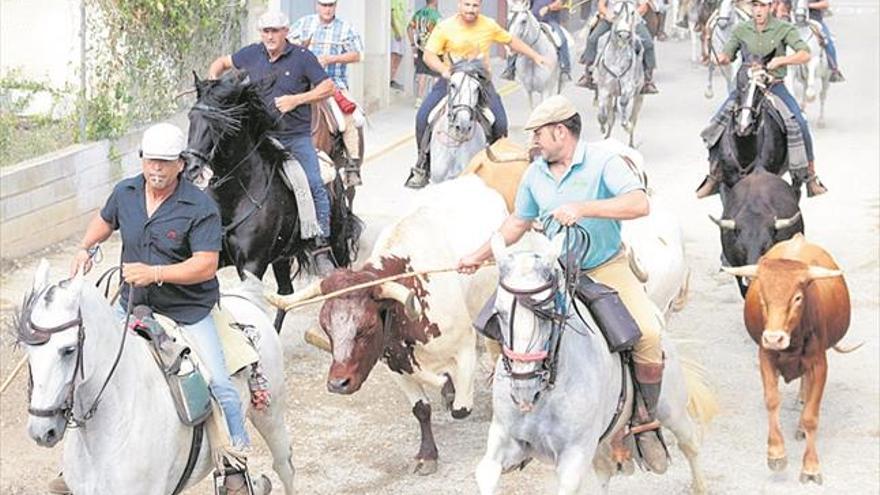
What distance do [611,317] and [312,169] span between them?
504 cm

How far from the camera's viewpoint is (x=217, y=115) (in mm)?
11414

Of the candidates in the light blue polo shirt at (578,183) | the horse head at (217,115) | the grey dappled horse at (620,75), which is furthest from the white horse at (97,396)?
the grey dappled horse at (620,75)

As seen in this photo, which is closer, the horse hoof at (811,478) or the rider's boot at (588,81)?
the horse hoof at (811,478)

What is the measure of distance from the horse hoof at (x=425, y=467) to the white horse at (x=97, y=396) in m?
2.42

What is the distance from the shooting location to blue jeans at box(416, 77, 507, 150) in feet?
48.5

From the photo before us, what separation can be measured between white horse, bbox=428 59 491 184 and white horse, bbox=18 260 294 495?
6.61 metres

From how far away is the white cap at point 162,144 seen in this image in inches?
288

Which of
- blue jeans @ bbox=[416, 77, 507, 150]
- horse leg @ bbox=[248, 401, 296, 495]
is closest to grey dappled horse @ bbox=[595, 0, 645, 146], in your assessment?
blue jeans @ bbox=[416, 77, 507, 150]

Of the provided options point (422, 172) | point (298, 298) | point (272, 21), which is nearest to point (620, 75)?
point (422, 172)

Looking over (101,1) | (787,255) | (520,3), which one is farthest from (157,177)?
(520,3)

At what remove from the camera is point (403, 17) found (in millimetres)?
26250

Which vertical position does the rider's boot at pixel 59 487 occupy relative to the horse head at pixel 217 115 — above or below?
below

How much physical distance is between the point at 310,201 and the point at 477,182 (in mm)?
1537

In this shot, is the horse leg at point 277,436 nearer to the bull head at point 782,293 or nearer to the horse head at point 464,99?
the bull head at point 782,293
